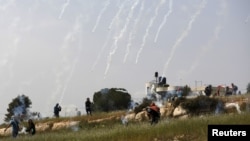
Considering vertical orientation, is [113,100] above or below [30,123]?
above

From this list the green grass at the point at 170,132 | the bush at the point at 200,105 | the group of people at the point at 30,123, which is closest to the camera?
the green grass at the point at 170,132

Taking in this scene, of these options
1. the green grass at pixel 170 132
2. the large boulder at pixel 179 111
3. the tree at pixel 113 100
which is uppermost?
the tree at pixel 113 100

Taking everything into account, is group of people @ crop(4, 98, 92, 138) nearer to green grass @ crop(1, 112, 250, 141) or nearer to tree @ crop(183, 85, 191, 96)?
green grass @ crop(1, 112, 250, 141)

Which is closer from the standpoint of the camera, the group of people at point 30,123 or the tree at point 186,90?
the group of people at point 30,123

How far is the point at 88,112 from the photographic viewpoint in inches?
2025

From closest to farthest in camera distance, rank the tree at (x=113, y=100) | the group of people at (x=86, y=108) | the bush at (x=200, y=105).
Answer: the bush at (x=200, y=105) < the group of people at (x=86, y=108) < the tree at (x=113, y=100)

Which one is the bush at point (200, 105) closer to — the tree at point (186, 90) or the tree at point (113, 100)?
the tree at point (186, 90)

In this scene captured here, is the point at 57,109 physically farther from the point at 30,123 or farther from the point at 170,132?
the point at 170,132

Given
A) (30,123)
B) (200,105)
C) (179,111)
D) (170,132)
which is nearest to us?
(170,132)

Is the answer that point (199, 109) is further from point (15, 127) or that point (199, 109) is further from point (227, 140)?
point (227, 140)

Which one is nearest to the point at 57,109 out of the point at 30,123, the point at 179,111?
the point at 179,111

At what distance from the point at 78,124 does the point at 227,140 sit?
107ft

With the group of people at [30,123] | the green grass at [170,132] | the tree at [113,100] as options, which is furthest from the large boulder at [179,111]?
the tree at [113,100]

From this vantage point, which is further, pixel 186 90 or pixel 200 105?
pixel 186 90
